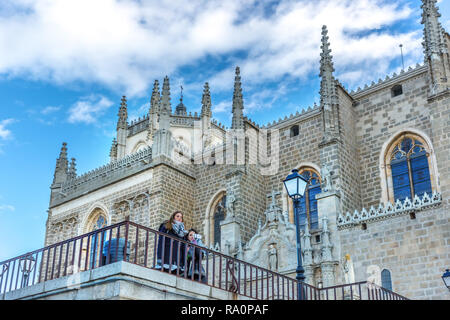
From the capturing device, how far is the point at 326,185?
18.5 meters

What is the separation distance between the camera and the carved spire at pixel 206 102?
3875 centimetres

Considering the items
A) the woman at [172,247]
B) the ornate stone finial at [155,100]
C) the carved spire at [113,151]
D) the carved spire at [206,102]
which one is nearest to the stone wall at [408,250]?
the woman at [172,247]

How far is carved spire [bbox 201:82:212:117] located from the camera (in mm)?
38750

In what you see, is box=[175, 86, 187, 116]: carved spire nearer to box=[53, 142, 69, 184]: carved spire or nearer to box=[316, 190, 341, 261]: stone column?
box=[53, 142, 69, 184]: carved spire

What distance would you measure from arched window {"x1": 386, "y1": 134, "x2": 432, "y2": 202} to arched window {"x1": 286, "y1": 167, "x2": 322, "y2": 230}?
9.24 feet

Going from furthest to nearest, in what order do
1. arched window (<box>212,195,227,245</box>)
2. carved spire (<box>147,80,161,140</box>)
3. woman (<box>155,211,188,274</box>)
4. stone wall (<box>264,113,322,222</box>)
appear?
carved spire (<box>147,80,161,140</box>)
arched window (<box>212,195,227,245</box>)
stone wall (<box>264,113,322,222</box>)
woman (<box>155,211,188,274</box>)

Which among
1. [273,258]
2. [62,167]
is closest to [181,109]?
[62,167]

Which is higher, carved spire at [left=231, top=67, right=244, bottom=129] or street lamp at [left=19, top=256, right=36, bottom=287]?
carved spire at [left=231, top=67, right=244, bottom=129]

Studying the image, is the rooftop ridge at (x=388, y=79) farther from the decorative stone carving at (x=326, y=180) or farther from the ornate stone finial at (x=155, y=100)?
the ornate stone finial at (x=155, y=100)

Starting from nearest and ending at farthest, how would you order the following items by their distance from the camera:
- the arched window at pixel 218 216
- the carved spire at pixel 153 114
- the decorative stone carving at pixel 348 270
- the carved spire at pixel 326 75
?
the decorative stone carving at pixel 348 270 < the carved spire at pixel 326 75 < the arched window at pixel 218 216 < the carved spire at pixel 153 114

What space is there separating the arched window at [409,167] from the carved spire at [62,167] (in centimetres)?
1695

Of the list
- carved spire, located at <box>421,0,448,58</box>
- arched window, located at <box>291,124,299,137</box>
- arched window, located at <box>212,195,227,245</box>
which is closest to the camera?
carved spire, located at <box>421,0,448,58</box>

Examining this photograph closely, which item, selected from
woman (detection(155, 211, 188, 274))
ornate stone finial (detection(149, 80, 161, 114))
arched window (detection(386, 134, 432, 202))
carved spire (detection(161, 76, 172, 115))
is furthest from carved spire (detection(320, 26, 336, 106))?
ornate stone finial (detection(149, 80, 161, 114))

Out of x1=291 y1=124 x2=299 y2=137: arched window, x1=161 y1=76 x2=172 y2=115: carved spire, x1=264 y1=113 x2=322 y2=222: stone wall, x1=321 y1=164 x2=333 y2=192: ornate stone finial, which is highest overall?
x1=161 y1=76 x2=172 y2=115: carved spire
